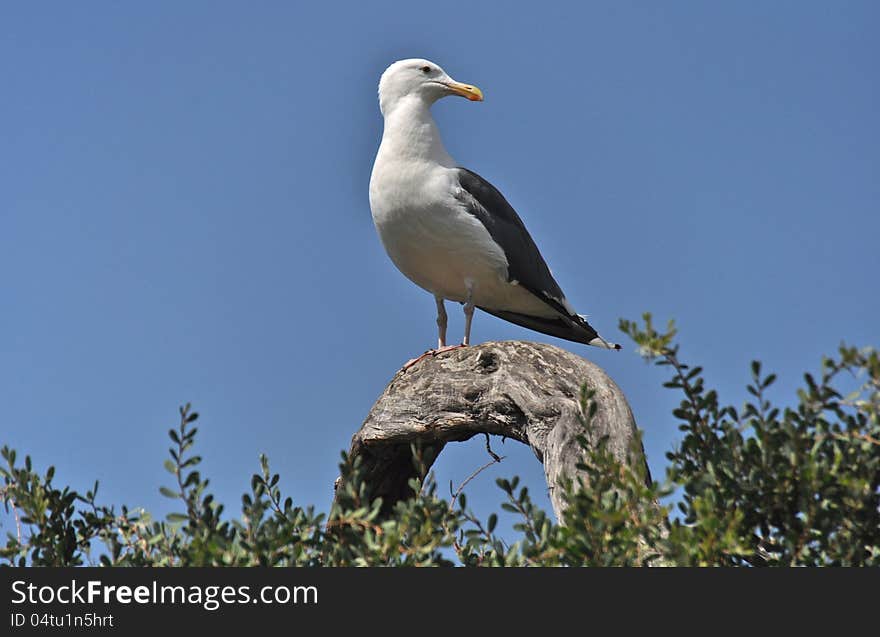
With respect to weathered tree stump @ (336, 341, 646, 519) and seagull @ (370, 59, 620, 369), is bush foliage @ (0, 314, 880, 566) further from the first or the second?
seagull @ (370, 59, 620, 369)

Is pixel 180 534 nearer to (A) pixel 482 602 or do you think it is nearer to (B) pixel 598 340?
(A) pixel 482 602

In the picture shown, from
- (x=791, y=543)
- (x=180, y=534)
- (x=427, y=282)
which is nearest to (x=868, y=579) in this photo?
(x=791, y=543)

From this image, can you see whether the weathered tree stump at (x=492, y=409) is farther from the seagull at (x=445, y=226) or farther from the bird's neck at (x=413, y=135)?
the bird's neck at (x=413, y=135)

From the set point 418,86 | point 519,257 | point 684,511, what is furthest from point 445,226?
point 684,511

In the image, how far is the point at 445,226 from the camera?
23.3ft

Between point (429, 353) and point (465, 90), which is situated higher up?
point (465, 90)

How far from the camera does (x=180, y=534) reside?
4.04 meters

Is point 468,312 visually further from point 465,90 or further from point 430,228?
point 465,90

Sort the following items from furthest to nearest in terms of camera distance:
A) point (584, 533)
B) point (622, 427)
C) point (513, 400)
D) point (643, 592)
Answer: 1. point (513, 400)
2. point (622, 427)
3. point (584, 533)
4. point (643, 592)

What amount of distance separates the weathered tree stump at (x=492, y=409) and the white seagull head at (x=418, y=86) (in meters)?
2.25

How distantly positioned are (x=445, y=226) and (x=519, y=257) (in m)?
0.73

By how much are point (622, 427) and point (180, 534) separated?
2.48m

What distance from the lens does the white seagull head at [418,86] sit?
7867 mm

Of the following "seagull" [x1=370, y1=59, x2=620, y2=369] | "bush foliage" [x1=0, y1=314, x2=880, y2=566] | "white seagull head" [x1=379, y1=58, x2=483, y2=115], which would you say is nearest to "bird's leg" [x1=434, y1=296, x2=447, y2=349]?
"seagull" [x1=370, y1=59, x2=620, y2=369]
